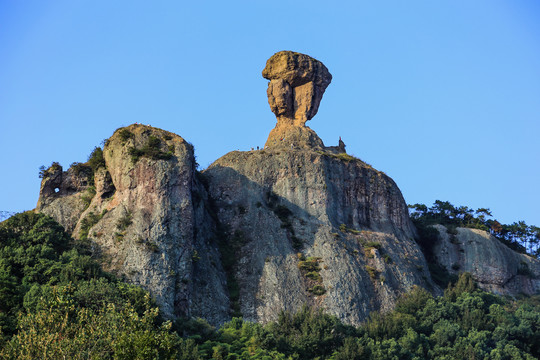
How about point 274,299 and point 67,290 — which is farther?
point 274,299

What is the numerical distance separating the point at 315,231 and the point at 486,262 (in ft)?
74.6

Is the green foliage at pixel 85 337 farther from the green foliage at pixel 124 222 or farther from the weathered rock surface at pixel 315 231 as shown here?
the weathered rock surface at pixel 315 231

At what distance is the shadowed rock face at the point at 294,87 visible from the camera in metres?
99.9

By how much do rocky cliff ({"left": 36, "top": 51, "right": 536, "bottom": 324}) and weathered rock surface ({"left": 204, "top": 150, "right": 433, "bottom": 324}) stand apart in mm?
121

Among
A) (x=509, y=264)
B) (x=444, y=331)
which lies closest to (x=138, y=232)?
(x=444, y=331)

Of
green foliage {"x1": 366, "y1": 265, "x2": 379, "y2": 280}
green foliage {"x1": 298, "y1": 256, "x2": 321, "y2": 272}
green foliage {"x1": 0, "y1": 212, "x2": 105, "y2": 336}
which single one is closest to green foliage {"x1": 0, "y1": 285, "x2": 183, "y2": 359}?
green foliage {"x1": 0, "y1": 212, "x2": 105, "y2": 336}

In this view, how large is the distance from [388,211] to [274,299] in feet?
70.3

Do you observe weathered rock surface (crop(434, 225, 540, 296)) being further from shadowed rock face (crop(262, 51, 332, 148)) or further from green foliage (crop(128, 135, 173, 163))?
green foliage (crop(128, 135, 173, 163))

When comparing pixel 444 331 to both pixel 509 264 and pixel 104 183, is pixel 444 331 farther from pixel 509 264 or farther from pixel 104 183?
pixel 104 183

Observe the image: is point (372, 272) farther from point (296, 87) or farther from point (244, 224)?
point (296, 87)

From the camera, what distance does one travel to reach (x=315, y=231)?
8356 centimetres

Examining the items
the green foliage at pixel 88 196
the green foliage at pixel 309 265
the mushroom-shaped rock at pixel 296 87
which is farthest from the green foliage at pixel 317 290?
the mushroom-shaped rock at pixel 296 87

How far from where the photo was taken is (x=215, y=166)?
9044cm

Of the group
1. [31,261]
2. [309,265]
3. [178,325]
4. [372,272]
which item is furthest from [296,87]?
[31,261]
